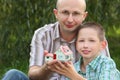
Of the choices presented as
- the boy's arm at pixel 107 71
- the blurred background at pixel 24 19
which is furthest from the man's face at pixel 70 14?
the blurred background at pixel 24 19

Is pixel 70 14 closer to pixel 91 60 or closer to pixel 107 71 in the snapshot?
pixel 91 60

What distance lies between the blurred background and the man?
7.62ft

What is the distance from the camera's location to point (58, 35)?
3410mm

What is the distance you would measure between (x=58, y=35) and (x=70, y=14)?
0.23 meters

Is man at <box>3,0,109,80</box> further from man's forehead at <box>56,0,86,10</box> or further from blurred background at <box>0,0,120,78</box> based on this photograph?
blurred background at <box>0,0,120,78</box>

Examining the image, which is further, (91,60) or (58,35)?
(58,35)

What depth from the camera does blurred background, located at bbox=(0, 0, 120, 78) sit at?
596 centimetres

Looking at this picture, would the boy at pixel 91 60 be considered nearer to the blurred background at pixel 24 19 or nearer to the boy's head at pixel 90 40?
the boy's head at pixel 90 40

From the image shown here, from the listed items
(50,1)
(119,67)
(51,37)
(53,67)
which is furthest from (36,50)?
(119,67)

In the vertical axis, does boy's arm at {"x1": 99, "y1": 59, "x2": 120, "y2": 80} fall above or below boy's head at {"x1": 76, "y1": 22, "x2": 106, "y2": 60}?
below

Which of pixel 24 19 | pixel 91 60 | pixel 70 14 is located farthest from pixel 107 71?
pixel 24 19

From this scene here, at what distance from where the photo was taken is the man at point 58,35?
3.27 m

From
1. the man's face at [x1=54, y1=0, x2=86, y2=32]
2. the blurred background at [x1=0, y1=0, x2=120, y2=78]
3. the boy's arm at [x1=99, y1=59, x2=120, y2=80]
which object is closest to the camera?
the boy's arm at [x1=99, y1=59, x2=120, y2=80]

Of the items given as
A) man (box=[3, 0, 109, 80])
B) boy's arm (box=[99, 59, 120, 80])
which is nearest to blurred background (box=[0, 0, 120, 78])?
man (box=[3, 0, 109, 80])
